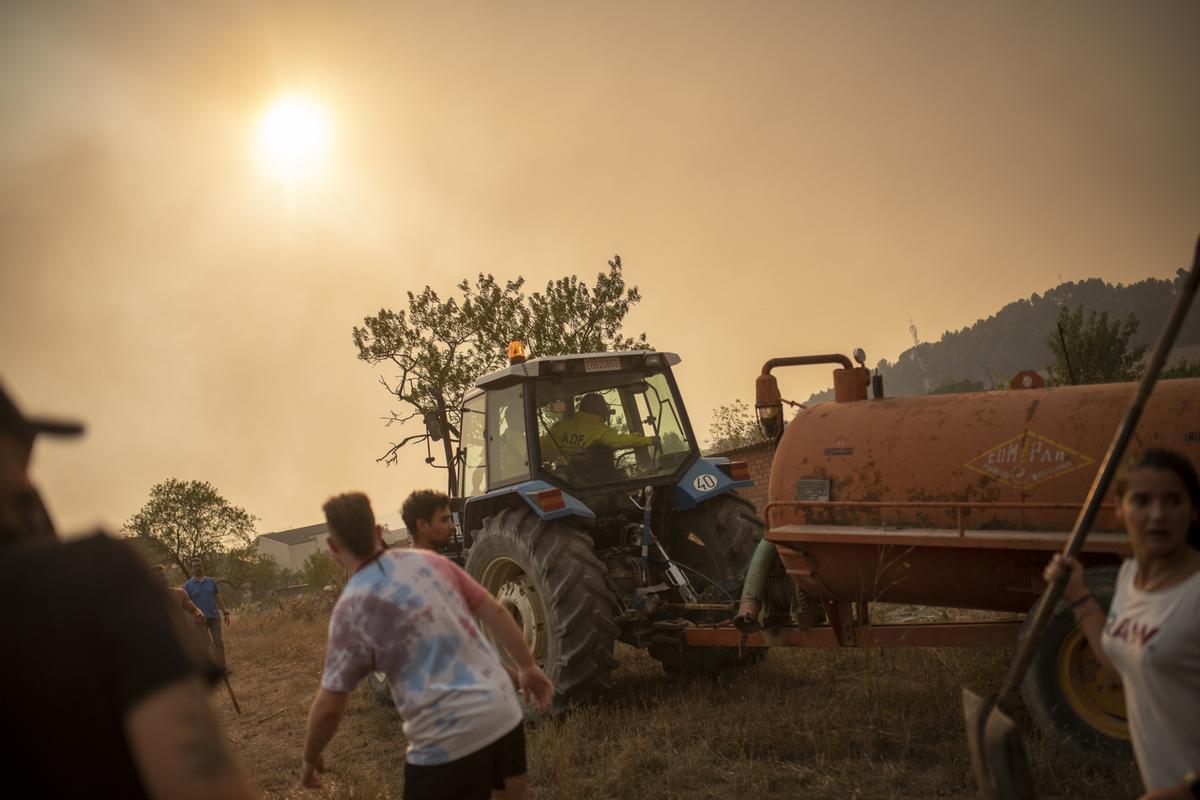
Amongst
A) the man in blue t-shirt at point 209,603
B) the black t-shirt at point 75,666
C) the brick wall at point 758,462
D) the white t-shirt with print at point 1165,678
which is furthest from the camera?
the brick wall at point 758,462

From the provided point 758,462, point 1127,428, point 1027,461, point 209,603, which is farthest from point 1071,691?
point 209,603

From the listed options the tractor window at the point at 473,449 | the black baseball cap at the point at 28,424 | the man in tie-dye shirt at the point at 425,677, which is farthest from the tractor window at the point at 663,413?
the black baseball cap at the point at 28,424

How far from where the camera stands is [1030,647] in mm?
2916

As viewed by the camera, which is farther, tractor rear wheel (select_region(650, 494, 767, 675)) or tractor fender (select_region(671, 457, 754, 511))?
tractor fender (select_region(671, 457, 754, 511))

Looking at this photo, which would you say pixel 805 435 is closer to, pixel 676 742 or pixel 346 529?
pixel 676 742

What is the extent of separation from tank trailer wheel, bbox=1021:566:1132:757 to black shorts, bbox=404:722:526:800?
8.85 ft

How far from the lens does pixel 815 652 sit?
758 centimetres

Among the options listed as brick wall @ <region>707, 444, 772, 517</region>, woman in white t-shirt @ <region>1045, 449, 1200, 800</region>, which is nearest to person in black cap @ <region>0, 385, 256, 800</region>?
woman in white t-shirt @ <region>1045, 449, 1200, 800</region>

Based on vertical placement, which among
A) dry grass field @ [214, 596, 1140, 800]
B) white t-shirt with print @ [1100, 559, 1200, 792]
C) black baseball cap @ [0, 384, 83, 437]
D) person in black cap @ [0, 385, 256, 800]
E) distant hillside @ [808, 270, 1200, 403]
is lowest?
dry grass field @ [214, 596, 1140, 800]

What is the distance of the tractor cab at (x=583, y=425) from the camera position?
23.2 feet

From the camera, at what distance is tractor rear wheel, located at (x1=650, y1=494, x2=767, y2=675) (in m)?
6.75

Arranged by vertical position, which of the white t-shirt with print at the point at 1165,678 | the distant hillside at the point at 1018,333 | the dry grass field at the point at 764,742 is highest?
the distant hillside at the point at 1018,333

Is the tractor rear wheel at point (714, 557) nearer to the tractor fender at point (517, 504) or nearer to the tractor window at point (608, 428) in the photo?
the tractor window at point (608, 428)

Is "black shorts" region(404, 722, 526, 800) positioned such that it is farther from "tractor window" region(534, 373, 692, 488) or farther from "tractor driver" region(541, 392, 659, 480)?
"tractor driver" region(541, 392, 659, 480)
